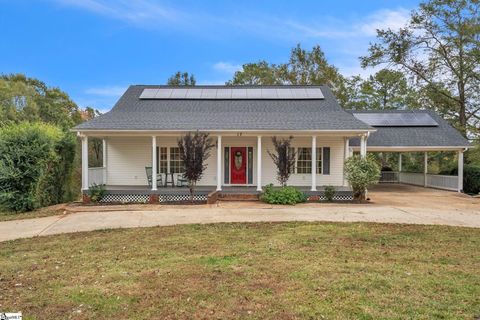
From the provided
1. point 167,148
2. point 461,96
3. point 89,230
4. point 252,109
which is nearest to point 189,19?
point 252,109

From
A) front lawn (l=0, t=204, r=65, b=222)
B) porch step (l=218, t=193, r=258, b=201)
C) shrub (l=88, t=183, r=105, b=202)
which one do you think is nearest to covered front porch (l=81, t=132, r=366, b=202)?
porch step (l=218, t=193, r=258, b=201)

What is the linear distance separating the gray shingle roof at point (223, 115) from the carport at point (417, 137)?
2860 mm

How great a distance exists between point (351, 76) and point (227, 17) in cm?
2007

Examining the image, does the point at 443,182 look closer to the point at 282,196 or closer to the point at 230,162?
the point at 282,196

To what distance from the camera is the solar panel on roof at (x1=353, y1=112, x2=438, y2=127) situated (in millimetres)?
20391

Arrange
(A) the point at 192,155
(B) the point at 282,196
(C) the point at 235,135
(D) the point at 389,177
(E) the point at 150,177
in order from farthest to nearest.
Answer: (D) the point at 389,177 < (E) the point at 150,177 < (C) the point at 235,135 < (B) the point at 282,196 < (A) the point at 192,155

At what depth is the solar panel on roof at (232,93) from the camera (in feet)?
61.0

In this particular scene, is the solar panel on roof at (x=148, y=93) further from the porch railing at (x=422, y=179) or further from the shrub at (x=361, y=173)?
the porch railing at (x=422, y=179)

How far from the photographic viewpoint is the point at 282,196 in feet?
43.3

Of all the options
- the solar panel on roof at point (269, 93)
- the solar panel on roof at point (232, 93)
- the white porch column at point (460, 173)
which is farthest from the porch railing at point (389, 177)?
the solar panel on roof at point (269, 93)

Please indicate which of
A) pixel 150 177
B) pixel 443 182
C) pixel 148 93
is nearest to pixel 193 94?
pixel 148 93

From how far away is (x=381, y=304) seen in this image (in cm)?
392

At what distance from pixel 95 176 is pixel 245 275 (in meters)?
12.0

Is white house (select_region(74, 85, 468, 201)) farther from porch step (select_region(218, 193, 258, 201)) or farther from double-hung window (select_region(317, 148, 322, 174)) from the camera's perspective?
porch step (select_region(218, 193, 258, 201))
